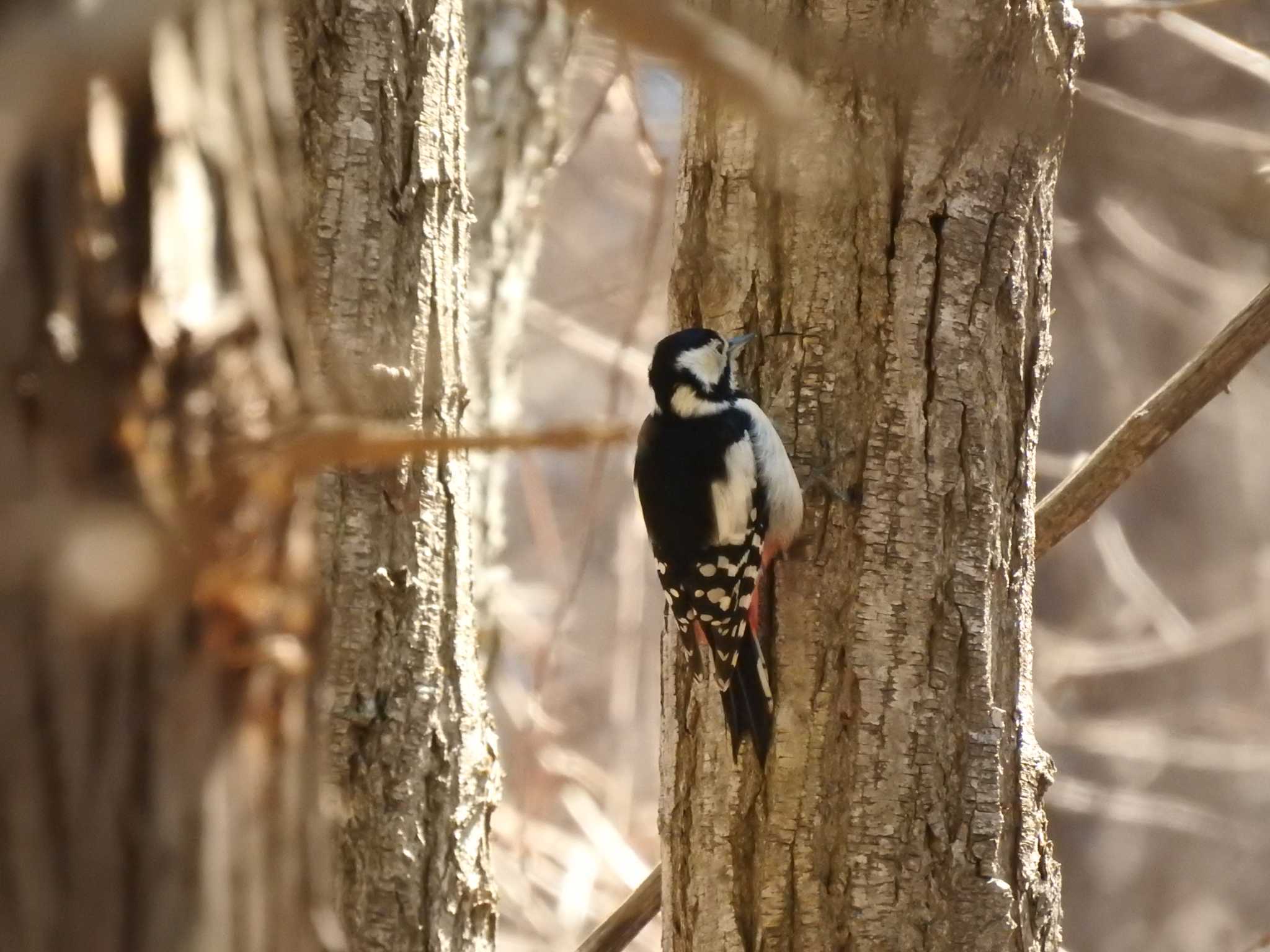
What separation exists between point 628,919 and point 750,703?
644 mm

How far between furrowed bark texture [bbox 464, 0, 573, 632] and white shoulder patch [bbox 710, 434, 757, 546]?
5.75 ft

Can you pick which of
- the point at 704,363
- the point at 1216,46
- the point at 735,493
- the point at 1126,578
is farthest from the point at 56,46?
the point at 1126,578

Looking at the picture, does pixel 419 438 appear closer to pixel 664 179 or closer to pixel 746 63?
pixel 746 63

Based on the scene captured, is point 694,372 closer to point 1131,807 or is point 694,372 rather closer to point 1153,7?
point 1153,7

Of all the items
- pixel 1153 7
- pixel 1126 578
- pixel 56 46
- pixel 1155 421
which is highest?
pixel 1126 578

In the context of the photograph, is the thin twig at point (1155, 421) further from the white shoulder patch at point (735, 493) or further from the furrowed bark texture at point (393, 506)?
the furrowed bark texture at point (393, 506)

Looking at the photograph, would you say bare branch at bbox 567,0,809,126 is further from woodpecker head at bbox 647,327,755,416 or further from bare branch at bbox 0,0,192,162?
woodpecker head at bbox 647,327,755,416

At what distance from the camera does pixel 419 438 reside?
114 cm

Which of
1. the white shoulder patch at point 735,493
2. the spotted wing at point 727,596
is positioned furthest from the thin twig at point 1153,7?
the spotted wing at point 727,596

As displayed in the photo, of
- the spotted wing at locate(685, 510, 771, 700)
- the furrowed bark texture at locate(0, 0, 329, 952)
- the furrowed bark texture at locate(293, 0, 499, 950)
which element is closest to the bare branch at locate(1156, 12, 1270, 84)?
the spotted wing at locate(685, 510, 771, 700)

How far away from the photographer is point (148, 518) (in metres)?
1.18

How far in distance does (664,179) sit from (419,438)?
375cm

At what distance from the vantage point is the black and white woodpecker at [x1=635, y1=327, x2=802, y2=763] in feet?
9.95

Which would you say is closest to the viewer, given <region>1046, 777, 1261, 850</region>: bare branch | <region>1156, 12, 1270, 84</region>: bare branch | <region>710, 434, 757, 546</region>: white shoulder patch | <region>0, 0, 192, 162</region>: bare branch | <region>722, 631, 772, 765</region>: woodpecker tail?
<region>0, 0, 192, 162</region>: bare branch
